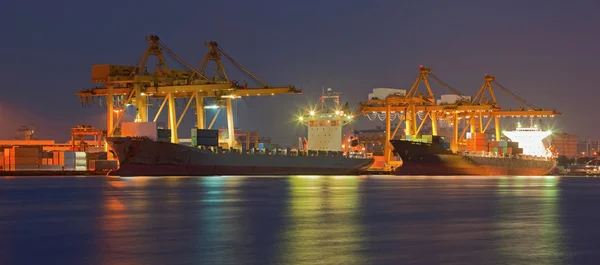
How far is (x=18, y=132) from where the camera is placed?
14025 cm

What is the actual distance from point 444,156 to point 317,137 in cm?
1515

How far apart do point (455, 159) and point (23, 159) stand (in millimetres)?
42513

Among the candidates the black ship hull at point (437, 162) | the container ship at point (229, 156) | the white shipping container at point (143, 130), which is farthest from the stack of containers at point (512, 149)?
the white shipping container at point (143, 130)

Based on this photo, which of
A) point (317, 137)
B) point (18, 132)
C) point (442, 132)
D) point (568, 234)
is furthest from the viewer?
point (442, 132)

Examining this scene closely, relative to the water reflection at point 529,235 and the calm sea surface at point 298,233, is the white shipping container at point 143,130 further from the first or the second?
the water reflection at point 529,235

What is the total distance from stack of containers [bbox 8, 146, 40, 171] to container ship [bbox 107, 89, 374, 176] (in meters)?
14.4

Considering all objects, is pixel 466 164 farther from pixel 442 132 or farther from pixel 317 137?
pixel 442 132

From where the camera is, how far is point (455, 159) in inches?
3233

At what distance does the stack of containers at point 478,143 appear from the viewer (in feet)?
296

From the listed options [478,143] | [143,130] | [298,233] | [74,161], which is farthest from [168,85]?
[298,233]

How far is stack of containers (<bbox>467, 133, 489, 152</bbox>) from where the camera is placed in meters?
90.3

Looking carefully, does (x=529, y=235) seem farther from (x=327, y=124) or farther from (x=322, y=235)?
(x=327, y=124)

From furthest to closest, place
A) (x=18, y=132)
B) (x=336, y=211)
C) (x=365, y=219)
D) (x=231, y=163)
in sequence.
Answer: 1. (x=18, y=132)
2. (x=231, y=163)
3. (x=336, y=211)
4. (x=365, y=219)

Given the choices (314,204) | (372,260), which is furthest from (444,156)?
(372,260)
